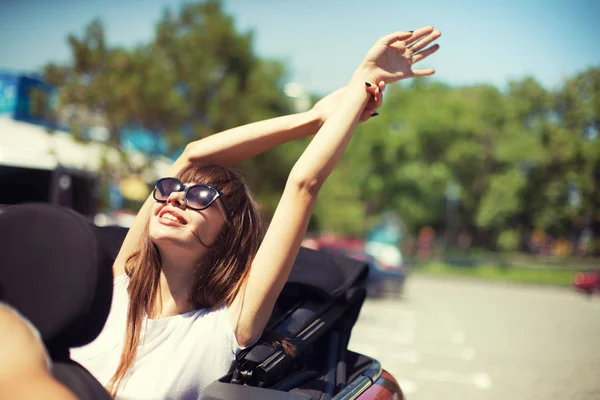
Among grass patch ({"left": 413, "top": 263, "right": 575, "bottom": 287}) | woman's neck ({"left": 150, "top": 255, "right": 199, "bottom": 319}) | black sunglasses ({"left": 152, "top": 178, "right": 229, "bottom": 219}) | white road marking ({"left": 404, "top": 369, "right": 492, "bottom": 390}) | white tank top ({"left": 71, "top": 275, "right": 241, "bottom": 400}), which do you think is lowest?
grass patch ({"left": 413, "top": 263, "right": 575, "bottom": 287})

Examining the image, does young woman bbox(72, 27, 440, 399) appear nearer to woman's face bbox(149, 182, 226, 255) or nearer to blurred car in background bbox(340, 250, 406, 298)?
woman's face bbox(149, 182, 226, 255)

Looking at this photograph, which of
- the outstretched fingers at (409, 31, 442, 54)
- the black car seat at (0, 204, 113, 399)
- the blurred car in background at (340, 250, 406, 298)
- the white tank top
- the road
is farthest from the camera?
the blurred car in background at (340, 250, 406, 298)

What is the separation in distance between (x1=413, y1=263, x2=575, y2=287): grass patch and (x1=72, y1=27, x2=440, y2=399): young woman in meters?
28.2

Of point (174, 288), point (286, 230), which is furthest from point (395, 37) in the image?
point (174, 288)

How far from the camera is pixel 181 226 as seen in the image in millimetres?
2189

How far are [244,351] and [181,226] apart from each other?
18.6 inches

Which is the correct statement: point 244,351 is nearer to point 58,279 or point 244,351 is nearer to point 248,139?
point 248,139

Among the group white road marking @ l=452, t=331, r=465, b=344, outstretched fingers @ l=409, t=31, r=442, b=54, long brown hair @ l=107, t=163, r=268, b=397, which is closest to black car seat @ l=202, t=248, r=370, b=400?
long brown hair @ l=107, t=163, r=268, b=397

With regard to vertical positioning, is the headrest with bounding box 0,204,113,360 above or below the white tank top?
above

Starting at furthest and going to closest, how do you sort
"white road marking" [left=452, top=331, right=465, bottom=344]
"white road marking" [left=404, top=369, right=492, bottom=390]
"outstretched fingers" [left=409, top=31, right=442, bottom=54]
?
"white road marking" [left=452, top=331, right=465, bottom=344] < "white road marking" [left=404, top=369, right=492, bottom=390] < "outstretched fingers" [left=409, top=31, right=442, bottom=54]

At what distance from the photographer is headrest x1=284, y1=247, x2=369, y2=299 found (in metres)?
2.47

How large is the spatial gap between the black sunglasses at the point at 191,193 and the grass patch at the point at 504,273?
2853cm

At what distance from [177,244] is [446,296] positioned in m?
19.0

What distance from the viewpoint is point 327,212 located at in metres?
40.5
